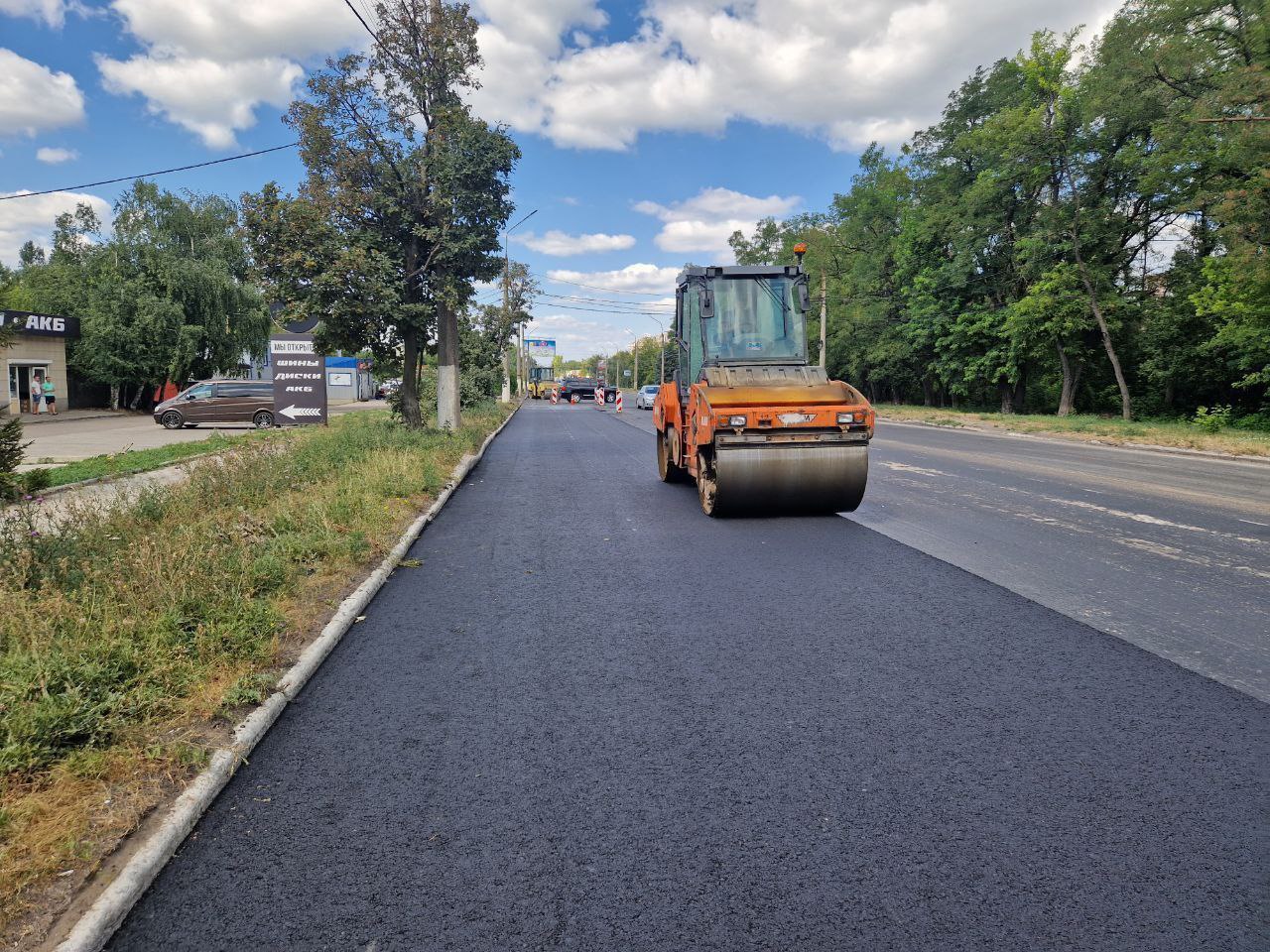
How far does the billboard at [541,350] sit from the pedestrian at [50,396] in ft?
176

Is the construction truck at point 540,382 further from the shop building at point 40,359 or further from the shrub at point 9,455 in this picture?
the shrub at point 9,455

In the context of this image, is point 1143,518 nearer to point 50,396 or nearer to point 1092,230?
point 1092,230

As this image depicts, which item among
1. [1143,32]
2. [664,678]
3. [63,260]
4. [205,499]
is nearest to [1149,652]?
[664,678]

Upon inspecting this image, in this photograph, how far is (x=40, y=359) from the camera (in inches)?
1299

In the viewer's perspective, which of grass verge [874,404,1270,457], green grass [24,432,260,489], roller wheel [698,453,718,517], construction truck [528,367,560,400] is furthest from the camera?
construction truck [528,367,560,400]

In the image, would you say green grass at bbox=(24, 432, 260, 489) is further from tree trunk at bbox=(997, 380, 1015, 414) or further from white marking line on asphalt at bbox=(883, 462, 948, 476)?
tree trunk at bbox=(997, 380, 1015, 414)

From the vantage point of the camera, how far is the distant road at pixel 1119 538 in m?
5.12

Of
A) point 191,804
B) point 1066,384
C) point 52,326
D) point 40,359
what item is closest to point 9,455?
point 191,804

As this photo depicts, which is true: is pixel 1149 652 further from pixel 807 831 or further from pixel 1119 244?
pixel 1119 244

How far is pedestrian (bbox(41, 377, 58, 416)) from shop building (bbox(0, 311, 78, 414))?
0.31 metres

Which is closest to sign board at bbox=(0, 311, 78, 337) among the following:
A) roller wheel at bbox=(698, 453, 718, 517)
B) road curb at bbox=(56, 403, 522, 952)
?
roller wheel at bbox=(698, 453, 718, 517)

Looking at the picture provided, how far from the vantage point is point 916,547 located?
769 cm

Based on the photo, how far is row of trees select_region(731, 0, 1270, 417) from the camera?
24578 millimetres

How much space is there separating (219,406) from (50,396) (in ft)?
37.3
